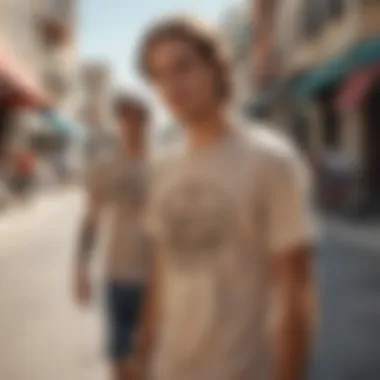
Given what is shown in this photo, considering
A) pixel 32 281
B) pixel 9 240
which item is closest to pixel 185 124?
pixel 9 240

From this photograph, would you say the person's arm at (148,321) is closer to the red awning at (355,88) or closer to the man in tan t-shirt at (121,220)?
the man in tan t-shirt at (121,220)

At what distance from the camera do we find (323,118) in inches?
32.7

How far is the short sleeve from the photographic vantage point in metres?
0.63

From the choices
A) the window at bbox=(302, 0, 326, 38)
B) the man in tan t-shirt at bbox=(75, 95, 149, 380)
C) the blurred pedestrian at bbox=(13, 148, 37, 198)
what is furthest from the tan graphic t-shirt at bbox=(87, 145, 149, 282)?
the window at bbox=(302, 0, 326, 38)

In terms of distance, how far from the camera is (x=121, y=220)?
78cm

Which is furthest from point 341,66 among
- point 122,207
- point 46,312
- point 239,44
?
point 46,312

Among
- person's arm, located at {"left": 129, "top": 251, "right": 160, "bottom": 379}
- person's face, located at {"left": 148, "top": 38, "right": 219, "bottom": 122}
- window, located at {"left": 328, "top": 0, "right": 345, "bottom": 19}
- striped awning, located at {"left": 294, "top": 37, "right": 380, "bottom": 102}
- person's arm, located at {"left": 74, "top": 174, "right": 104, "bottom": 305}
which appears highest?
window, located at {"left": 328, "top": 0, "right": 345, "bottom": 19}

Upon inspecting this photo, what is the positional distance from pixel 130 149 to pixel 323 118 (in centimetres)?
18

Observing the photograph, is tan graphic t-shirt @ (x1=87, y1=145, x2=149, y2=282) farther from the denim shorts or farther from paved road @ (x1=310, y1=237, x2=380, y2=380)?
paved road @ (x1=310, y1=237, x2=380, y2=380)

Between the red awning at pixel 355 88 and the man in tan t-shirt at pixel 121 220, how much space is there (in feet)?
0.62

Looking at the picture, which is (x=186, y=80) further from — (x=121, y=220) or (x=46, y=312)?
(x=46, y=312)

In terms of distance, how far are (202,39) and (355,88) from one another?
0.23 meters

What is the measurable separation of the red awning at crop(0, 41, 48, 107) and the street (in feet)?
0.30

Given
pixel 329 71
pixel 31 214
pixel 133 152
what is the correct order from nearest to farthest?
pixel 133 152, pixel 329 71, pixel 31 214
